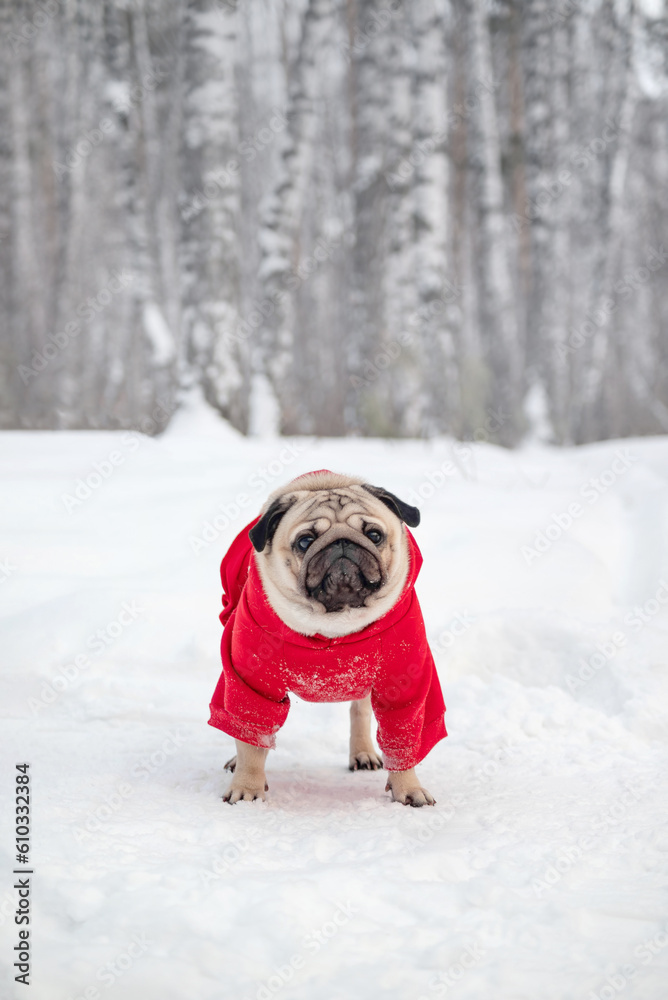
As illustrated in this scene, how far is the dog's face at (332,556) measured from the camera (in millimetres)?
2254

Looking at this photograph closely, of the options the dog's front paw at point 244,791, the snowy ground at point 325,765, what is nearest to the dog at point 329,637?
the dog's front paw at point 244,791

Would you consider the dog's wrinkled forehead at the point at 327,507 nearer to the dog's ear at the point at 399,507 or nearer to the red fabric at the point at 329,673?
the dog's ear at the point at 399,507

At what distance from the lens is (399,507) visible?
247cm

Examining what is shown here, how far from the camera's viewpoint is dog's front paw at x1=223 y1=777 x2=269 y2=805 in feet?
7.89

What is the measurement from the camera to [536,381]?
11.6 metres

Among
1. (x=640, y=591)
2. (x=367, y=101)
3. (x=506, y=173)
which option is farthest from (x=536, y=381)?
(x=640, y=591)

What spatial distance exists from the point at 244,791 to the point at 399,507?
1023 millimetres

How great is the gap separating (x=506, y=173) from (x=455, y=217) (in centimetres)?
133

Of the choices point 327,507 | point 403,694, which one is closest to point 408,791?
point 403,694

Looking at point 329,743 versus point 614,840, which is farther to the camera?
point 329,743

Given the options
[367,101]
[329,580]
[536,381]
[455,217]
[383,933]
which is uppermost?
[367,101]

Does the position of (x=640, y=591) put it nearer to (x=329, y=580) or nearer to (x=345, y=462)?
(x=345, y=462)

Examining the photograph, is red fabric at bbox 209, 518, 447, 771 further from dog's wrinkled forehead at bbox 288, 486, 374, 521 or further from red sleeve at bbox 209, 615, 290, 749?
dog's wrinkled forehead at bbox 288, 486, 374, 521

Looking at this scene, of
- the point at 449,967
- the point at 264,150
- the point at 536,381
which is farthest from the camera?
the point at 264,150
